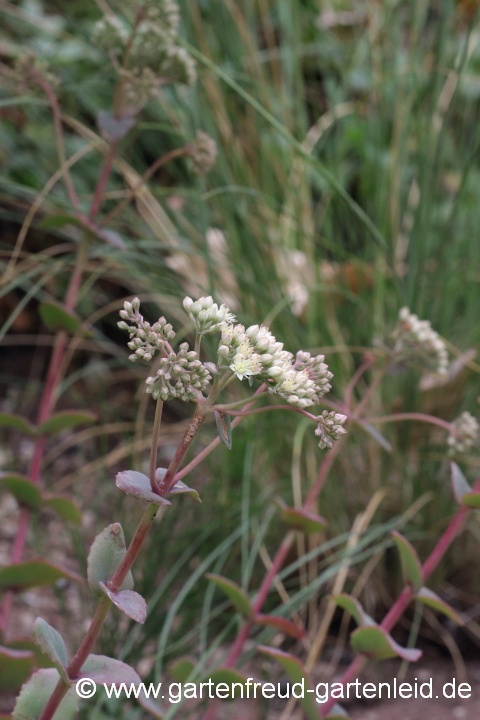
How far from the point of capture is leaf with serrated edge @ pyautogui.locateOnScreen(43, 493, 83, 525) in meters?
0.85

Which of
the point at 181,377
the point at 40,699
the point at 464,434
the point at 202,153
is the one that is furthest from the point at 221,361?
the point at 202,153

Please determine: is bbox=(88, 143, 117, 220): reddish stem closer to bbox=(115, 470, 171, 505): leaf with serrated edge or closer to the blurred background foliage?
the blurred background foliage

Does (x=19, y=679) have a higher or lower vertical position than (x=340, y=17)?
lower

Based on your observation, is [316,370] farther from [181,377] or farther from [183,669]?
→ [183,669]

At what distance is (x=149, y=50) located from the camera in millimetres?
897

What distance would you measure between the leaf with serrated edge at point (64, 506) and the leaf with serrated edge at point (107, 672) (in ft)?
1.06

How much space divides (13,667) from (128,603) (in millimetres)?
295

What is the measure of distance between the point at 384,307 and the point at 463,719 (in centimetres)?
69

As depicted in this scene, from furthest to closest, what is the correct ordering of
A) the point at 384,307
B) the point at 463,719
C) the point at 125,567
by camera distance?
the point at 384,307
the point at 463,719
the point at 125,567

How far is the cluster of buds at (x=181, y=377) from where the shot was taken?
0.48m

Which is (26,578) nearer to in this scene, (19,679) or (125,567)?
(19,679)

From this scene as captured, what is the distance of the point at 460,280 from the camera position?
51.0 inches

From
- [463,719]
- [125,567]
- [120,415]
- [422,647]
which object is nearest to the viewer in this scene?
[125,567]

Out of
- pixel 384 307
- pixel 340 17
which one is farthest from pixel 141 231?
pixel 340 17
